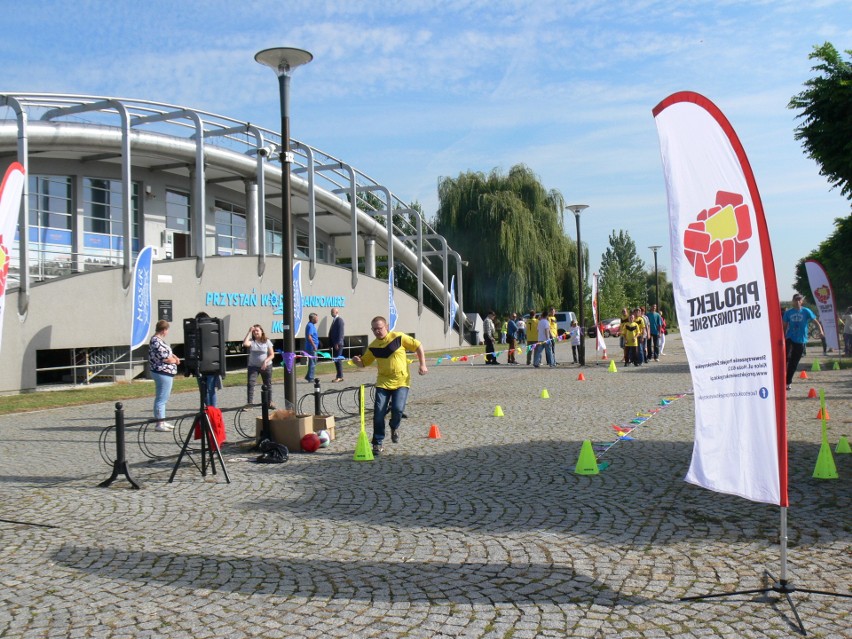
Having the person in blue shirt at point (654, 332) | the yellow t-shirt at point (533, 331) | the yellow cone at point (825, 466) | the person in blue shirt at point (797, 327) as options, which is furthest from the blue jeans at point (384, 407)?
the person in blue shirt at point (654, 332)

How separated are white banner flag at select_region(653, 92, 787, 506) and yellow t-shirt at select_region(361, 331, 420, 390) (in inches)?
203

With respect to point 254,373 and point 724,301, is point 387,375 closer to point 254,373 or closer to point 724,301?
point 724,301

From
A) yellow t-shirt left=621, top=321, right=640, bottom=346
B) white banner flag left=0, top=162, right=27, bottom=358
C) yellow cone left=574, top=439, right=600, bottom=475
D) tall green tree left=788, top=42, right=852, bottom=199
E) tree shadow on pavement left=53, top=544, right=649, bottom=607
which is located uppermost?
tall green tree left=788, top=42, right=852, bottom=199

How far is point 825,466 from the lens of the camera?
7.37 m

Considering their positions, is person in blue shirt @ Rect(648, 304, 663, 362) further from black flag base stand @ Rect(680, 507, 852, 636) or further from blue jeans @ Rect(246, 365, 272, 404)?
black flag base stand @ Rect(680, 507, 852, 636)

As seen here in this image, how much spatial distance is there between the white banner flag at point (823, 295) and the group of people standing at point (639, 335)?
519 centimetres

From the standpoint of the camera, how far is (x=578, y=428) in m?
11.1

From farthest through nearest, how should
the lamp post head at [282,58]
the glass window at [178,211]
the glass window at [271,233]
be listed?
the glass window at [271,233] < the glass window at [178,211] < the lamp post head at [282,58]

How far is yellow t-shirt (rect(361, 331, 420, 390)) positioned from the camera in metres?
9.67

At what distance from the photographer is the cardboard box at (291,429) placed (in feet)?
32.1

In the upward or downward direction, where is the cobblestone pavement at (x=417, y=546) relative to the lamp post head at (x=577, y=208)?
downward

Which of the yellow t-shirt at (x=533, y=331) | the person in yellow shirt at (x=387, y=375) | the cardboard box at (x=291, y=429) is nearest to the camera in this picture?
the person in yellow shirt at (x=387, y=375)

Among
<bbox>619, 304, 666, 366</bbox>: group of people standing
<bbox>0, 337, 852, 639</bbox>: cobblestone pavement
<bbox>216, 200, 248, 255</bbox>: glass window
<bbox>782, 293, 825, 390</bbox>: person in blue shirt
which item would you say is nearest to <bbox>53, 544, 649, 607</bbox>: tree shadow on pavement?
<bbox>0, 337, 852, 639</bbox>: cobblestone pavement

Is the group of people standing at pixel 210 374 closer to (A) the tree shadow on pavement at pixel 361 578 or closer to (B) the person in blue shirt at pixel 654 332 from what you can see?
(A) the tree shadow on pavement at pixel 361 578
